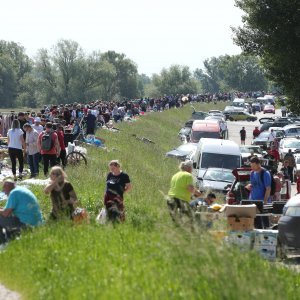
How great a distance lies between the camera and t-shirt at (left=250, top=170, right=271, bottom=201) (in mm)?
17281

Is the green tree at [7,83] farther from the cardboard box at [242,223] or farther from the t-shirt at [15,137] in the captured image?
the cardboard box at [242,223]

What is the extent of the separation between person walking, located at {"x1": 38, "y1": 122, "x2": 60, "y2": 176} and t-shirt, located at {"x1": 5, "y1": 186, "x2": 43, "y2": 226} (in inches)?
310

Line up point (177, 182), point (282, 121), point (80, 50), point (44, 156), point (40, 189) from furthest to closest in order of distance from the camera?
1. point (80, 50)
2. point (282, 121)
3. point (44, 156)
4. point (40, 189)
5. point (177, 182)

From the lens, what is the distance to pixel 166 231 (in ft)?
31.4

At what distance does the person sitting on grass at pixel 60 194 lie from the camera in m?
14.4

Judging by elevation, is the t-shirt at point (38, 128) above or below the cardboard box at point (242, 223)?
above

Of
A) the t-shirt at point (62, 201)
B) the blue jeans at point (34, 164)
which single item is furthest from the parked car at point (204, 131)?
the t-shirt at point (62, 201)

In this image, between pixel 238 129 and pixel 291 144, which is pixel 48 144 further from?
pixel 238 129

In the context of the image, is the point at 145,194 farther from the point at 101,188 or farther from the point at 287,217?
the point at 287,217

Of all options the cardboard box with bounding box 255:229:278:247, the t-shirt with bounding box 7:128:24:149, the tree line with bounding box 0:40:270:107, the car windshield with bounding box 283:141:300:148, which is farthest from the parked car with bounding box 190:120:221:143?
the tree line with bounding box 0:40:270:107

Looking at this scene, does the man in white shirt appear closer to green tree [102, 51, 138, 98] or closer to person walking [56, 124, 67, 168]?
person walking [56, 124, 67, 168]

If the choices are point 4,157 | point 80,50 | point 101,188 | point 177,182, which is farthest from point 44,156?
point 80,50

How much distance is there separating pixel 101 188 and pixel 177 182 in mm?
5617

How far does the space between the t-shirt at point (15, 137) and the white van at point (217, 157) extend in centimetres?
808
